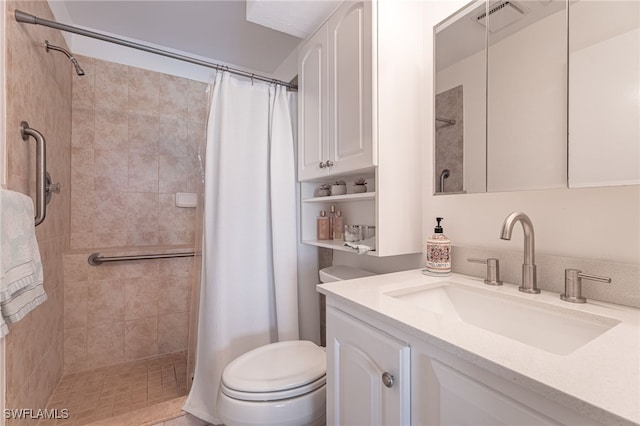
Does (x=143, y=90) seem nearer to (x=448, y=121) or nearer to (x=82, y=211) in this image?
(x=82, y=211)

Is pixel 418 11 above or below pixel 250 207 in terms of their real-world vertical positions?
above

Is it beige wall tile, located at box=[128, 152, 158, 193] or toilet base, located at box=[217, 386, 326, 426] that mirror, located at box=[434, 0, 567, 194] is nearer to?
toilet base, located at box=[217, 386, 326, 426]

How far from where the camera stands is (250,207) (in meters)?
1.53

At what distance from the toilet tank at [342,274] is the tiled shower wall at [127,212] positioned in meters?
1.34

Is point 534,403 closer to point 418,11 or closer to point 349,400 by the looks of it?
point 349,400

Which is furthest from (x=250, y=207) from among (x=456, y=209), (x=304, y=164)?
(x=456, y=209)

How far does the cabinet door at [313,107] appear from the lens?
1.41 m

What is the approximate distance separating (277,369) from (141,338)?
153 centimetres

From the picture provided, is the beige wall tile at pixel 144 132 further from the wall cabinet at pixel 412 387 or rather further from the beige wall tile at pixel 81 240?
the wall cabinet at pixel 412 387

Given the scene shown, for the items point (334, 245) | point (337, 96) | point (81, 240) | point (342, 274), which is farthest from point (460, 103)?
point (81, 240)

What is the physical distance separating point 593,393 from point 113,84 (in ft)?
9.48

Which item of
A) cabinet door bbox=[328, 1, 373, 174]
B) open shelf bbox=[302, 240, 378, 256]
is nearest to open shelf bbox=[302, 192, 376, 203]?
cabinet door bbox=[328, 1, 373, 174]

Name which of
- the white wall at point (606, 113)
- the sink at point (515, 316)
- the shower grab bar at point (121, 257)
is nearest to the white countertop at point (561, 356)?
the sink at point (515, 316)

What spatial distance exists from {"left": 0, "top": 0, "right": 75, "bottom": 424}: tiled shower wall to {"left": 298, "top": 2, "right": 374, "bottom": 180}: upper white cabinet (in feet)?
4.16
